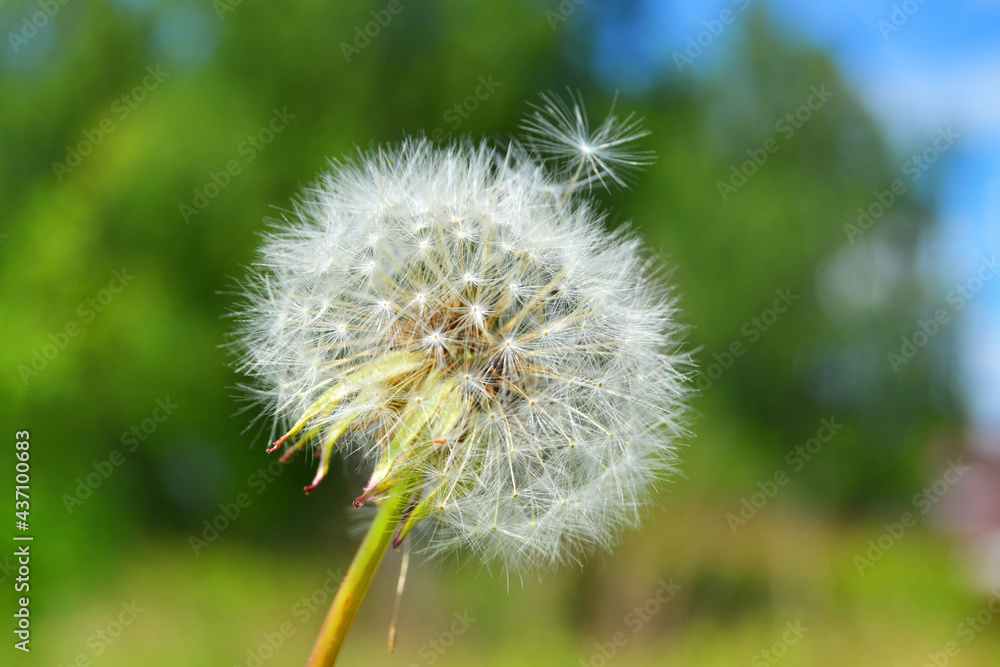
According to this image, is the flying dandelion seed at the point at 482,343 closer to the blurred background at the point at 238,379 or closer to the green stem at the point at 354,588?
the green stem at the point at 354,588

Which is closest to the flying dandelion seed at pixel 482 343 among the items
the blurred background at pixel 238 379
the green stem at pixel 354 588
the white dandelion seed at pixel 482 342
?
the white dandelion seed at pixel 482 342

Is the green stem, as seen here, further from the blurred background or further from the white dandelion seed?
the blurred background

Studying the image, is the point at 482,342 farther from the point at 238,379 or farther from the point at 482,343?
the point at 238,379

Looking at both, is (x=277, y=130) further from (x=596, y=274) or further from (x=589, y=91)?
(x=596, y=274)

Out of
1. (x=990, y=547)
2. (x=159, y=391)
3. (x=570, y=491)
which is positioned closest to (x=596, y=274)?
(x=570, y=491)

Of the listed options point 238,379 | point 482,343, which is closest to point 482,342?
point 482,343
